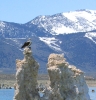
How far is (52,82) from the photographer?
1429 centimetres

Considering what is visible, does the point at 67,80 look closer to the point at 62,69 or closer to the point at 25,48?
the point at 62,69

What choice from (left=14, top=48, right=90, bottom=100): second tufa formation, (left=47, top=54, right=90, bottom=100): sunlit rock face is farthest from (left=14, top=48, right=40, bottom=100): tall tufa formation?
(left=47, top=54, right=90, bottom=100): sunlit rock face

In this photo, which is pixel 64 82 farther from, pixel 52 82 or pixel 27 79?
pixel 27 79

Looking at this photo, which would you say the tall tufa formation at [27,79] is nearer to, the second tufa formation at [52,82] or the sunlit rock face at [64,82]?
the second tufa formation at [52,82]

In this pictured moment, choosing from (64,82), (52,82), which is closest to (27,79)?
(52,82)

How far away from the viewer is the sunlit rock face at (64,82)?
14.1m

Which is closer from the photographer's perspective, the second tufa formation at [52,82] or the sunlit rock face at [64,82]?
the second tufa formation at [52,82]

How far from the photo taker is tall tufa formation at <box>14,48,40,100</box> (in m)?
13.8

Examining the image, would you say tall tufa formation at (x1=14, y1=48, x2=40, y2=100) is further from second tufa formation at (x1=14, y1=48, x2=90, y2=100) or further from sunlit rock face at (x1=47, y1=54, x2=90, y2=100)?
sunlit rock face at (x1=47, y1=54, x2=90, y2=100)

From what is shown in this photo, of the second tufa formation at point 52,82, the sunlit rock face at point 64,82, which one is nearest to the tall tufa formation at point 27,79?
the second tufa formation at point 52,82

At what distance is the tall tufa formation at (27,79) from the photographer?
45.4ft

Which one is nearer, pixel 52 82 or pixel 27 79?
pixel 27 79

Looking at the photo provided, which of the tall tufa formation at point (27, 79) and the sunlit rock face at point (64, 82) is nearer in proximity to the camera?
the tall tufa formation at point (27, 79)

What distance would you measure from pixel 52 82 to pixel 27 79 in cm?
73
